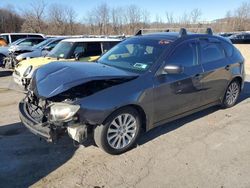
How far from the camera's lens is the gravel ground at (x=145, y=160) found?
3.71m

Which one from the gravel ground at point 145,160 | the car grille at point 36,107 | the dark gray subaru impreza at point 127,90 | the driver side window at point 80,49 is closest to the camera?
the gravel ground at point 145,160

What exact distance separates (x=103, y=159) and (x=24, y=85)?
4.00 meters

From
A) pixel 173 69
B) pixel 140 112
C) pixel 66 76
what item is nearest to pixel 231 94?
pixel 173 69

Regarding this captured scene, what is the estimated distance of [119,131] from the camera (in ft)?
14.3

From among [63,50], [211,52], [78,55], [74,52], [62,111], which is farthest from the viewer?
[63,50]

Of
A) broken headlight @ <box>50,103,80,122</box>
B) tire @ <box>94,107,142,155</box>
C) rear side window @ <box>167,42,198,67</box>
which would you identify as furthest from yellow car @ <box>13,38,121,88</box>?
broken headlight @ <box>50,103,80,122</box>

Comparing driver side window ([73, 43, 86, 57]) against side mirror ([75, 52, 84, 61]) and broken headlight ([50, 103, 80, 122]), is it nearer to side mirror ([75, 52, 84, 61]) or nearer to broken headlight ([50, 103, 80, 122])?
side mirror ([75, 52, 84, 61])

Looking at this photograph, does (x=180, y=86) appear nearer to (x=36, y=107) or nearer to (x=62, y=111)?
(x=62, y=111)

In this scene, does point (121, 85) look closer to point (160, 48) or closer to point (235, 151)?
point (160, 48)

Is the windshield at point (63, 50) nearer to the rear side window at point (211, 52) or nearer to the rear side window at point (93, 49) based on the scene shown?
the rear side window at point (93, 49)

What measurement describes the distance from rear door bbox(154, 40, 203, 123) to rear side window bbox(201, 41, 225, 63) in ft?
0.85

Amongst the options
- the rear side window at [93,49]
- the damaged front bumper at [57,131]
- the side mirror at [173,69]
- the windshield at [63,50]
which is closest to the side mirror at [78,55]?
the rear side window at [93,49]

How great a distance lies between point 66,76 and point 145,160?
1.65 meters

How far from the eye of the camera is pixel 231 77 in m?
6.36
